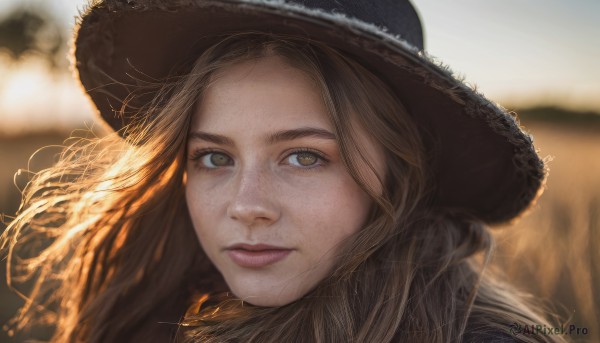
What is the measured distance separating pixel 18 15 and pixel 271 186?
40.6ft

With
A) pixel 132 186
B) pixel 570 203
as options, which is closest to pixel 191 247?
pixel 132 186

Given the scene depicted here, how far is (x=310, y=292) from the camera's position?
2.16m

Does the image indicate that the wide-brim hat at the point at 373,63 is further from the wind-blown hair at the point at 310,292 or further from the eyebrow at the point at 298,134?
the eyebrow at the point at 298,134

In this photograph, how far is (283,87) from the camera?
6.60ft

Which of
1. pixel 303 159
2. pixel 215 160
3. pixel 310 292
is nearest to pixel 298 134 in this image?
pixel 303 159

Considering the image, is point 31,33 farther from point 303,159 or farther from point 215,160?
point 303,159

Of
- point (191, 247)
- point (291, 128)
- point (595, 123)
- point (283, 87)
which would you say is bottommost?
point (191, 247)

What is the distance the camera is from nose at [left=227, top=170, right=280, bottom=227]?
1.97 metres

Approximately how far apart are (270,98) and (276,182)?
1.02 ft

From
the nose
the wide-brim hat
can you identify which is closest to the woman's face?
the nose

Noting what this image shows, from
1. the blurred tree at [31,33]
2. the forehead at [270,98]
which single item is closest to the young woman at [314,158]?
the forehead at [270,98]

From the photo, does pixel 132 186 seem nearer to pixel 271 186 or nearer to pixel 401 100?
pixel 271 186

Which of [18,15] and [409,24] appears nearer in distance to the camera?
[409,24]

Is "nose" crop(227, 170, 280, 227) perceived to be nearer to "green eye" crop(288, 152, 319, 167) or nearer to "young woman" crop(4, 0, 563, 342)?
"young woman" crop(4, 0, 563, 342)
